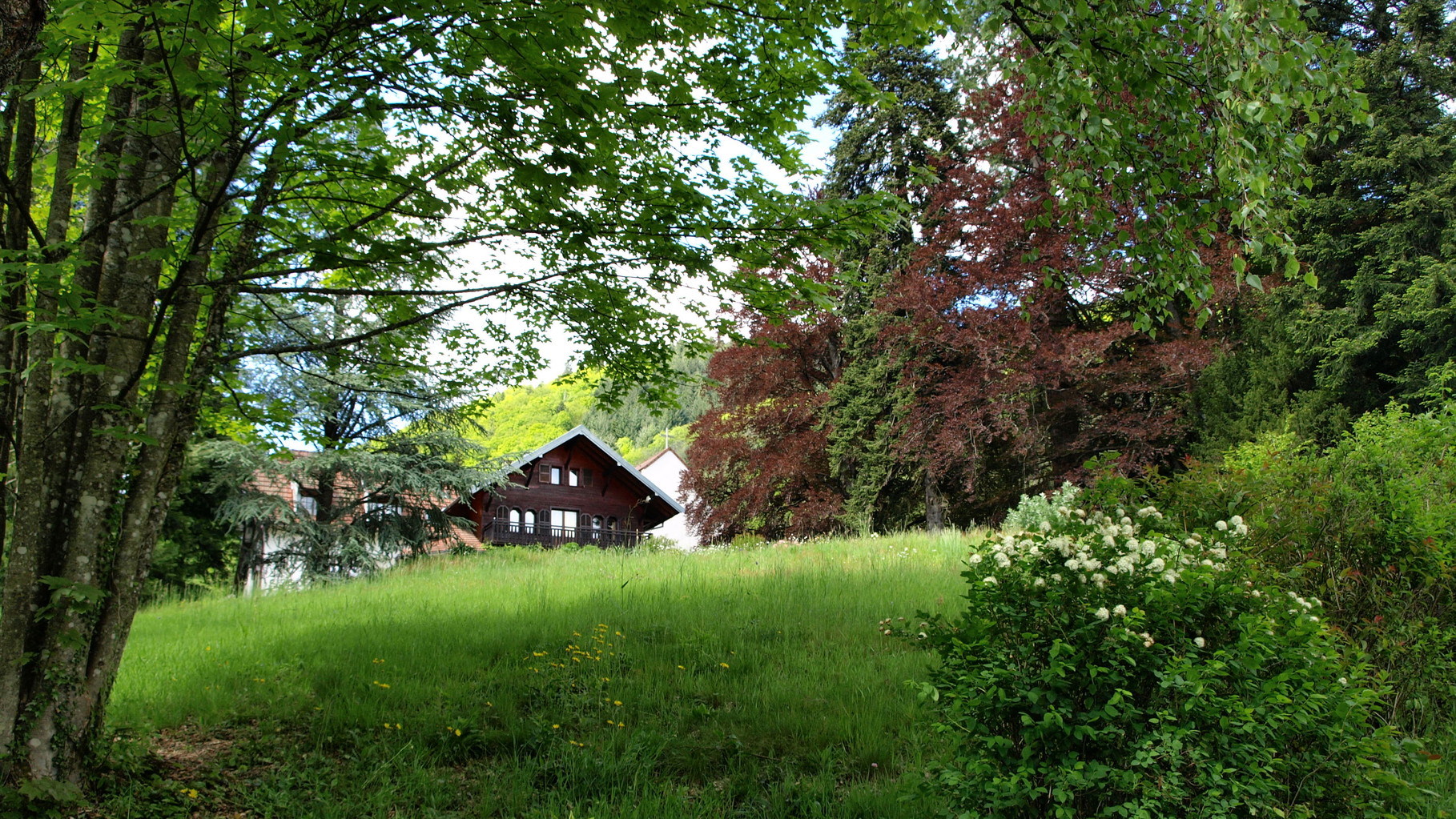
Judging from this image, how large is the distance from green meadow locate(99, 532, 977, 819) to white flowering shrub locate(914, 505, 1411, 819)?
51 cm

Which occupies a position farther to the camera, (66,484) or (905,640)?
(905,640)

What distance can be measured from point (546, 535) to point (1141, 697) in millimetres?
26889

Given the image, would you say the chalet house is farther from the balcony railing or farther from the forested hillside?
the forested hillside

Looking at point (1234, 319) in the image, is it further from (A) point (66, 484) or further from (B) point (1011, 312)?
(A) point (66, 484)

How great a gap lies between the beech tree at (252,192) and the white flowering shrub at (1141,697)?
2510 mm

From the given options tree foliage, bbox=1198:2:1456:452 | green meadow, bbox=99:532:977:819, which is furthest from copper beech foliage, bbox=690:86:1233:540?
green meadow, bbox=99:532:977:819

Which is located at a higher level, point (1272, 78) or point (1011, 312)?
point (1011, 312)

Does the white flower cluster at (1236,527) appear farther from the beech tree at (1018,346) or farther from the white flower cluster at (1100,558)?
the beech tree at (1018,346)

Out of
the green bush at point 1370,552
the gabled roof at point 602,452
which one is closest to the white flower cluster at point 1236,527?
the green bush at point 1370,552

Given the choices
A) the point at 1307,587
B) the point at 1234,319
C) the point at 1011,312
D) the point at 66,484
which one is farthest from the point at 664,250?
the point at 1234,319

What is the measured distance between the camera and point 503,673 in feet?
19.1

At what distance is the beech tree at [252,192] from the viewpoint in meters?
3.44

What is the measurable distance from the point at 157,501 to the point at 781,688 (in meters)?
3.85

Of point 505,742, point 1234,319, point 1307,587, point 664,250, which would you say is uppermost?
point 1234,319
